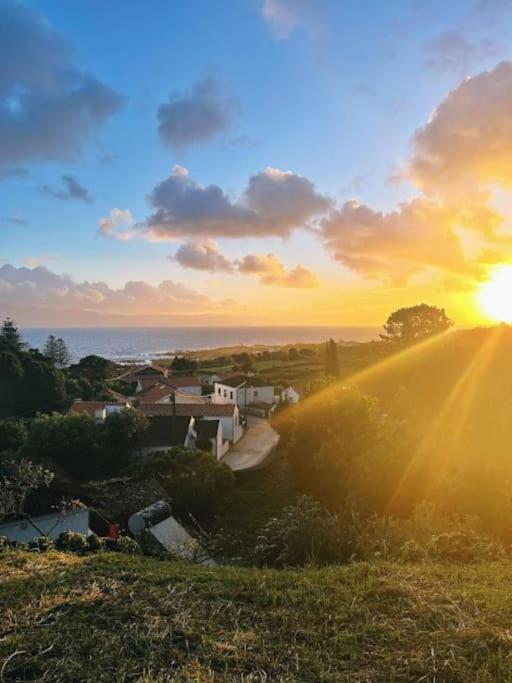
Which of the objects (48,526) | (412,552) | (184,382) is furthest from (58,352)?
(412,552)

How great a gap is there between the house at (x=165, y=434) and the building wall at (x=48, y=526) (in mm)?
10800

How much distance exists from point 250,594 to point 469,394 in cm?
1441

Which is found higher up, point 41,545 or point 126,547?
point 41,545

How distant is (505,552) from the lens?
7074 millimetres

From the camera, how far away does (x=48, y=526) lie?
1234 centimetres

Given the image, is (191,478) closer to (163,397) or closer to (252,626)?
(252,626)

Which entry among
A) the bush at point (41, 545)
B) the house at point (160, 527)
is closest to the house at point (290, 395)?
the house at point (160, 527)

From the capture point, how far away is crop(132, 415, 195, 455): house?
77.6 ft

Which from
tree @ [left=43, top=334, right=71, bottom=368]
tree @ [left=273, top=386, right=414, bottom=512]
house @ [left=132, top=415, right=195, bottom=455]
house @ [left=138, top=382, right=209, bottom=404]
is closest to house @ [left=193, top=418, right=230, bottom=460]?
house @ [left=132, top=415, right=195, bottom=455]

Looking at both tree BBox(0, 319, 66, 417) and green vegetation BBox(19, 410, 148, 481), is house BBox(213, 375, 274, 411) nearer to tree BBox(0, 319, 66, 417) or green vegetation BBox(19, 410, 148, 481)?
tree BBox(0, 319, 66, 417)

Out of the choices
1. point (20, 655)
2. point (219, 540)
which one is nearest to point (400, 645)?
point (20, 655)

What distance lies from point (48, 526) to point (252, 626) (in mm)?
10141

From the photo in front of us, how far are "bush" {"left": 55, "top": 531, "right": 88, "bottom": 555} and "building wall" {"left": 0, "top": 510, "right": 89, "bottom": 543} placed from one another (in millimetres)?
3358

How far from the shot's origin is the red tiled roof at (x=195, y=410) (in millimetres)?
29188
